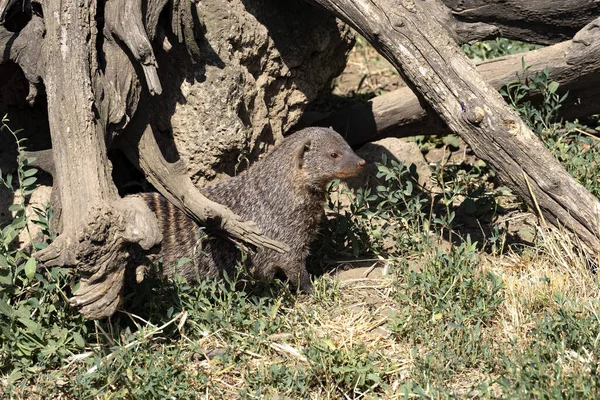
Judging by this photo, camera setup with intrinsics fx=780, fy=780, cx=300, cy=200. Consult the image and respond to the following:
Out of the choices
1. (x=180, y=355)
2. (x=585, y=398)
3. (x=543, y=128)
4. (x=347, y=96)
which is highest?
(x=347, y=96)

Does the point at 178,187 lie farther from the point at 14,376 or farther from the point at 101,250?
the point at 14,376

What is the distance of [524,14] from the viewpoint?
4.40m

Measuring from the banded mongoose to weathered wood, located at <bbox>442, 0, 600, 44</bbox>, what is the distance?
41.9 inches

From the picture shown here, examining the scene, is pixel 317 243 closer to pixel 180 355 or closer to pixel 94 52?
pixel 180 355

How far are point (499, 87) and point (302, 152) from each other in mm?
1305

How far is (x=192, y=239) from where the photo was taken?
4.14 meters

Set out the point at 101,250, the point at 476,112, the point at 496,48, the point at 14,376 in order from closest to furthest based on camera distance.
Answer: the point at 101,250, the point at 14,376, the point at 476,112, the point at 496,48

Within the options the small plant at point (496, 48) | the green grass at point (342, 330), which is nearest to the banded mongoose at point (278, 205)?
the green grass at point (342, 330)

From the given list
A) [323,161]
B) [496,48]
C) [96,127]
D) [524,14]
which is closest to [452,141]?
[496,48]

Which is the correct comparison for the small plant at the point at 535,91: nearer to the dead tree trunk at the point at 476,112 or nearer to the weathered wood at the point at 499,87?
the weathered wood at the point at 499,87

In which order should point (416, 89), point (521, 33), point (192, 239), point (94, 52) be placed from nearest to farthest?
point (94, 52) → point (416, 89) → point (192, 239) → point (521, 33)

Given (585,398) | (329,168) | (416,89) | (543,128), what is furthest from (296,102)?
(585,398)

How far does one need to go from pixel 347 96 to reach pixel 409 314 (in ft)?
8.72

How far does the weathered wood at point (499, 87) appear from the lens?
4.37 meters
